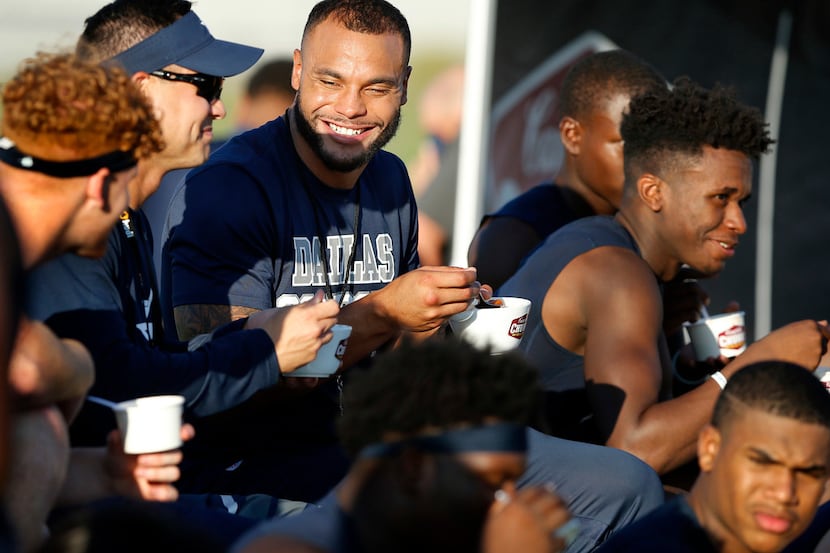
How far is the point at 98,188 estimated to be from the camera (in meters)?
2.84

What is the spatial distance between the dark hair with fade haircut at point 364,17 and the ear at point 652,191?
1.07 metres

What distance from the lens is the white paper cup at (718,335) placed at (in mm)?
4891

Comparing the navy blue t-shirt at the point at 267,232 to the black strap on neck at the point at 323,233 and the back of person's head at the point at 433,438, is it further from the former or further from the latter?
the back of person's head at the point at 433,438

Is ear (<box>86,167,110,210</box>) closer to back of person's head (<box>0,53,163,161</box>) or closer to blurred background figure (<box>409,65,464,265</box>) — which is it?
back of person's head (<box>0,53,163,161</box>)

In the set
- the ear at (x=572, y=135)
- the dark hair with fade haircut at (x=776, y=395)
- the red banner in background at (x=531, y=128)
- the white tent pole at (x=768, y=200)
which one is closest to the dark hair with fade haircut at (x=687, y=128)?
the ear at (x=572, y=135)

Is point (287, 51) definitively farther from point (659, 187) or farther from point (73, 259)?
point (73, 259)

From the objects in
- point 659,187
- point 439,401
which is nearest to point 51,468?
point 439,401

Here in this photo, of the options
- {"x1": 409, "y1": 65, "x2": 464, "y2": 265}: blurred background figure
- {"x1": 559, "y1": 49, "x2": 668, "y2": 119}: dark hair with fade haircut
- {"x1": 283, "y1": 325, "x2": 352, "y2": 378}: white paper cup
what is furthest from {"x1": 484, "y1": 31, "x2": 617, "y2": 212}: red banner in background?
{"x1": 283, "y1": 325, "x2": 352, "y2": 378}: white paper cup

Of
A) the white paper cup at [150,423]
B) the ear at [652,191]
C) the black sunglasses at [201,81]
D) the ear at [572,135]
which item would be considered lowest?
the white paper cup at [150,423]

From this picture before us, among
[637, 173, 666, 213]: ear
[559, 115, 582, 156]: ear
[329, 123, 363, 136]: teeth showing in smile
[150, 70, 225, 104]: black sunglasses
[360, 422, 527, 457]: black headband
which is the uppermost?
[150, 70, 225, 104]: black sunglasses

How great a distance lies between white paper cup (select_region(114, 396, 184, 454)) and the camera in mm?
2912

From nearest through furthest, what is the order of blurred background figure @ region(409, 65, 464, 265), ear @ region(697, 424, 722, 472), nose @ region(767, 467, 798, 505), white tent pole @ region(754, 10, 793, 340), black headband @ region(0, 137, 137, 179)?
black headband @ region(0, 137, 137, 179)
nose @ region(767, 467, 798, 505)
ear @ region(697, 424, 722, 472)
white tent pole @ region(754, 10, 793, 340)
blurred background figure @ region(409, 65, 464, 265)

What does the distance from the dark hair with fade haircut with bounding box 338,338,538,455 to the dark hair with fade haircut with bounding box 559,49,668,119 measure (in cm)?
364

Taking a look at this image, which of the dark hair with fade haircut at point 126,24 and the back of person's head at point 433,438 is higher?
the dark hair with fade haircut at point 126,24
